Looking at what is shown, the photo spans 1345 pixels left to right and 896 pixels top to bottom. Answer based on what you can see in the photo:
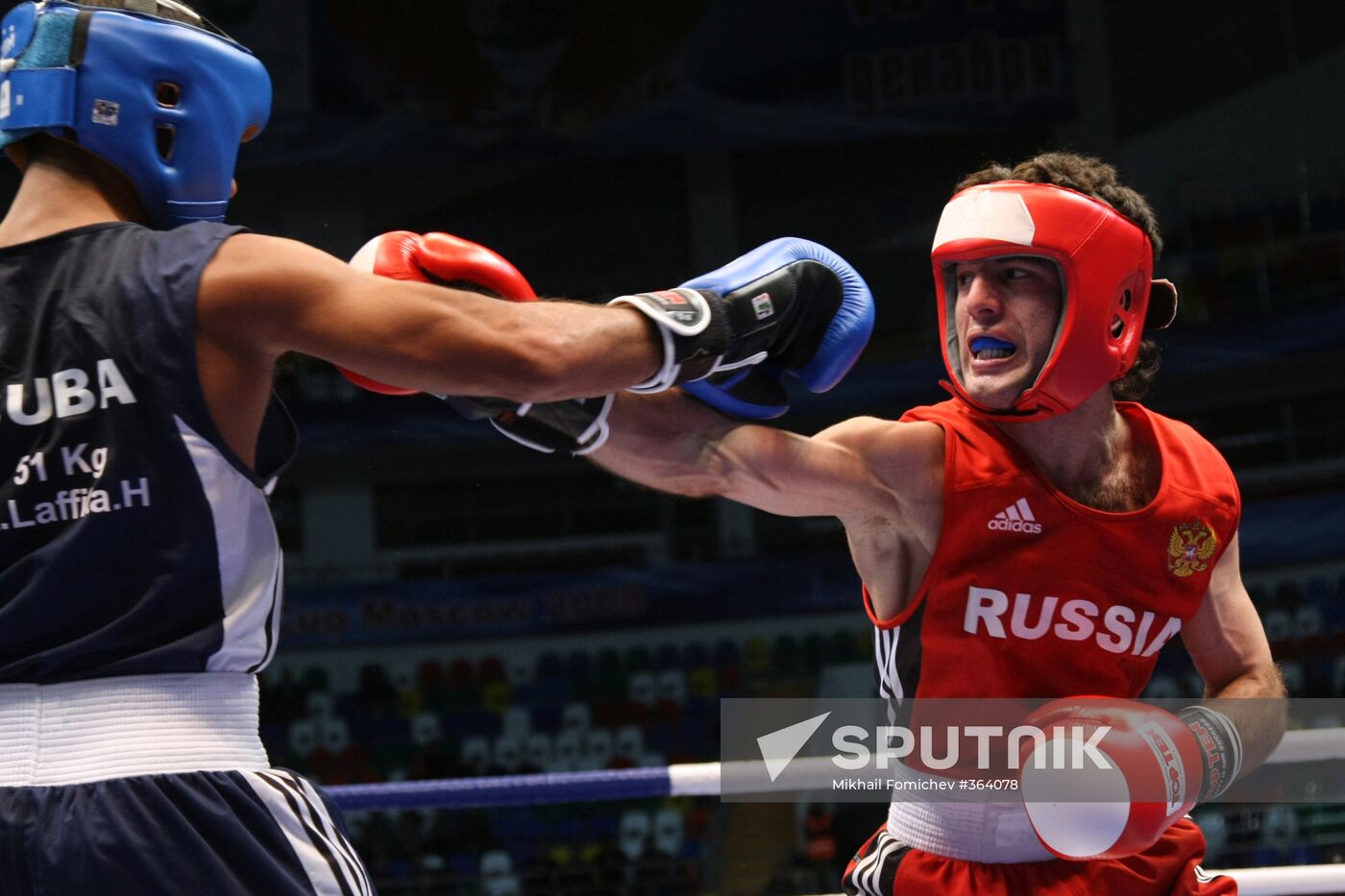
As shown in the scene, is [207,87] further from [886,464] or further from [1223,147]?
[1223,147]

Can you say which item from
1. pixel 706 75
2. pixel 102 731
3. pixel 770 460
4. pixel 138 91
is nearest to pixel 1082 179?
pixel 770 460

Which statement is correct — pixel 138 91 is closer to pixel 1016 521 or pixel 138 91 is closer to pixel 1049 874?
pixel 1016 521

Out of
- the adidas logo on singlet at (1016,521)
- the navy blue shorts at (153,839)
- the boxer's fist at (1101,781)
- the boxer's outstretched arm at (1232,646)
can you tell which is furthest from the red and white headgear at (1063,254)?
the navy blue shorts at (153,839)

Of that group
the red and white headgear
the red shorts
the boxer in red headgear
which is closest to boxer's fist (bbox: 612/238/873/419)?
the boxer in red headgear

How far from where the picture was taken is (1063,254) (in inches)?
87.4

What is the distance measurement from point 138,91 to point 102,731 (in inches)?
27.7

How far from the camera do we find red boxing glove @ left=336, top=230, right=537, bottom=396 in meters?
1.82

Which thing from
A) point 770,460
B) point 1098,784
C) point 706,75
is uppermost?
point 706,75

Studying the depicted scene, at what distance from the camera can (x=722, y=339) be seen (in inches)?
69.0

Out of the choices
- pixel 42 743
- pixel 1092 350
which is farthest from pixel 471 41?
pixel 42 743

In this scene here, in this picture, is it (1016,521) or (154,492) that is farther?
(1016,521)

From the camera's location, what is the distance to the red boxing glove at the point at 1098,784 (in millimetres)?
1893

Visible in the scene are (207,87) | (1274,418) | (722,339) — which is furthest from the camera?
(1274,418)

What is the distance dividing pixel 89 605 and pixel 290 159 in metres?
10.4
